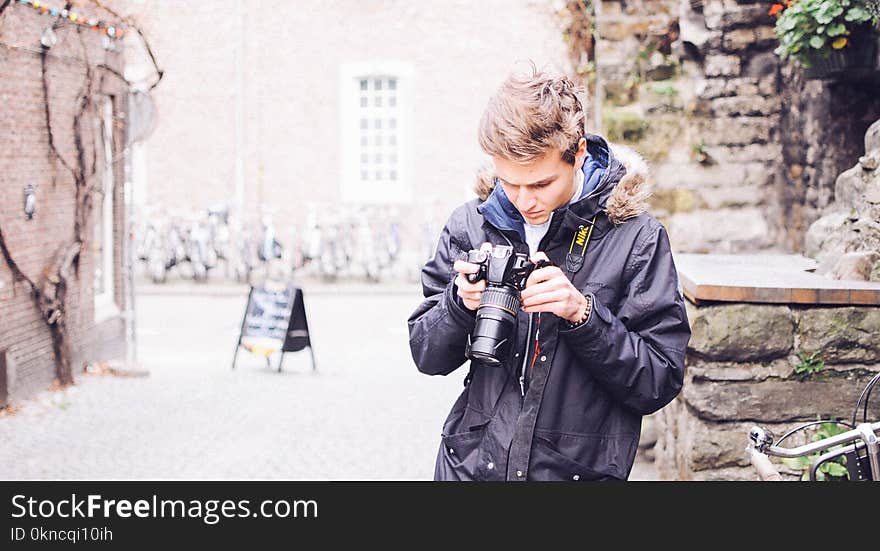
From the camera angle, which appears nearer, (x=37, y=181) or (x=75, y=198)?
(x=37, y=181)

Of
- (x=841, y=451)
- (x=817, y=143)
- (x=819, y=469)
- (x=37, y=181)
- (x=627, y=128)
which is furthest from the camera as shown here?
(x=37, y=181)

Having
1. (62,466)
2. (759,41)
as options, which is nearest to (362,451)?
(62,466)

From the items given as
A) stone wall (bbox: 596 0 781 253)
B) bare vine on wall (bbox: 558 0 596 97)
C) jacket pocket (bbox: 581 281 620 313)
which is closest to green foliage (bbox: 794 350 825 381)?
jacket pocket (bbox: 581 281 620 313)

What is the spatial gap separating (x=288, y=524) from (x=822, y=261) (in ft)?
13.1

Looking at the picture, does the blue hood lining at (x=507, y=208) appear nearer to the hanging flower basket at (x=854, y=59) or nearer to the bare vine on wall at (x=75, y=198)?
the hanging flower basket at (x=854, y=59)

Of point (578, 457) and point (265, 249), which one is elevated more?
point (578, 457)

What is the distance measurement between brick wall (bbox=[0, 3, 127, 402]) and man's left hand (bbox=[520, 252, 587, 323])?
24.2 ft

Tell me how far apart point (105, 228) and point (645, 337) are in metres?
9.76

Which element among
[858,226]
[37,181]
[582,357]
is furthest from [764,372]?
[37,181]

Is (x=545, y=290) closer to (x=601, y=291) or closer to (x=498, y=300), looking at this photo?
(x=498, y=300)

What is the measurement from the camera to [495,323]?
2379 mm

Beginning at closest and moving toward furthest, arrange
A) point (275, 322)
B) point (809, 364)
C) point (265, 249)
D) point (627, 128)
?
point (809, 364) < point (627, 128) < point (275, 322) < point (265, 249)

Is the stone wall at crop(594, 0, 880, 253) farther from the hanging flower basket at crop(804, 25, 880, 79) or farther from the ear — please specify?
the ear

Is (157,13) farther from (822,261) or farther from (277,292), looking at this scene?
(822,261)
